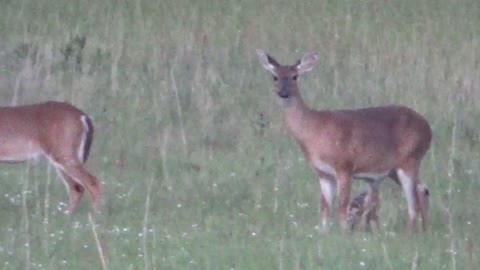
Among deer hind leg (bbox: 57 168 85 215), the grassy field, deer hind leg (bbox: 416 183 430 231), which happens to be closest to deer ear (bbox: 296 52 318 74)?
the grassy field

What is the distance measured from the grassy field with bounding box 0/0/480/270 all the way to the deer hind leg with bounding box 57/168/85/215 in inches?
3.5

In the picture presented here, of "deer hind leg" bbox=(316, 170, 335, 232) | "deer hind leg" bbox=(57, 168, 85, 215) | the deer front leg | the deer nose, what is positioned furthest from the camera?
the deer nose

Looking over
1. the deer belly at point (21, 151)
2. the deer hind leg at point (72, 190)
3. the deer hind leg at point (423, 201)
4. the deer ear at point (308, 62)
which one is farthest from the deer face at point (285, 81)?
the deer belly at point (21, 151)

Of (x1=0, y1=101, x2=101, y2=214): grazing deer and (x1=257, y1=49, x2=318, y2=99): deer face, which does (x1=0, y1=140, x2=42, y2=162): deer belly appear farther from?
(x1=257, y1=49, x2=318, y2=99): deer face

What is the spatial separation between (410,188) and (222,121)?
3.47m

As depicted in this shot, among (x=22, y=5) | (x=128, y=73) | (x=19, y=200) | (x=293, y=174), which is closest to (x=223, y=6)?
(x=22, y=5)

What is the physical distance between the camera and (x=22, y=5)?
1805 centimetres

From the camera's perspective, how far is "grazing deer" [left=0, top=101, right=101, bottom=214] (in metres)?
11.1

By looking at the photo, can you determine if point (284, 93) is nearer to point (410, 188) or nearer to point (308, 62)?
point (308, 62)

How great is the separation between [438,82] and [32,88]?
3851 millimetres

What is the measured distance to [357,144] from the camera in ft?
34.2

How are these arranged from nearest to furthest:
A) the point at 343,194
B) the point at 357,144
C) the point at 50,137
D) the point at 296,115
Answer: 1. the point at 343,194
2. the point at 357,144
3. the point at 296,115
4. the point at 50,137

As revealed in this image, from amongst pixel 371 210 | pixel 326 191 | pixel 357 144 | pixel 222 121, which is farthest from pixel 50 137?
pixel 222 121

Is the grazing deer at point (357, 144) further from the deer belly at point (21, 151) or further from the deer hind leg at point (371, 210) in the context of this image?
the deer belly at point (21, 151)
